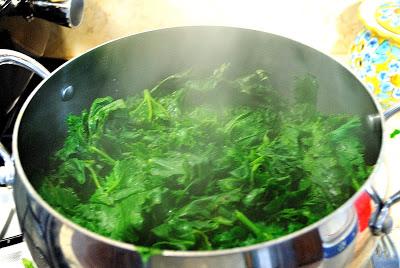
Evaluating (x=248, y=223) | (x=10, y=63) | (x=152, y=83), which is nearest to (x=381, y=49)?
(x=152, y=83)

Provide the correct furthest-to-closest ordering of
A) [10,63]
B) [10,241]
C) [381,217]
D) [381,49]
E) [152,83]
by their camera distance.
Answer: [381,49]
[152,83]
[10,241]
[10,63]
[381,217]

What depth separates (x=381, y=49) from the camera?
1207 mm

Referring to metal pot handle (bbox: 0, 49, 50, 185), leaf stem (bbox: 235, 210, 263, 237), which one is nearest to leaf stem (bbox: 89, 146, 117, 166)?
metal pot handle (bbox: 0, 49, 50, 185)

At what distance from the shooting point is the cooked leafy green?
2.25 feet

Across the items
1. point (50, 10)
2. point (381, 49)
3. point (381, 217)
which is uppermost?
point (50, 10)

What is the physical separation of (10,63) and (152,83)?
326 millimetres

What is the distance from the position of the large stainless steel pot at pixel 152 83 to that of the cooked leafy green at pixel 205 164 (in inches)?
1.3

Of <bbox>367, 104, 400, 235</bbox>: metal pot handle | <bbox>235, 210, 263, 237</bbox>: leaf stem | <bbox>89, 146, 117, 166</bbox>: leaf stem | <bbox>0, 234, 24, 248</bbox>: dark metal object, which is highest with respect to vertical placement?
<bbox>89, 146, 117, 166</bbox>: leaf stem

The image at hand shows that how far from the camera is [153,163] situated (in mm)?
819

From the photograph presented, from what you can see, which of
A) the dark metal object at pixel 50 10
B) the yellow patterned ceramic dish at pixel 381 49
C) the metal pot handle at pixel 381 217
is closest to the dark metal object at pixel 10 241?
the dark metal object at pixel 50 10

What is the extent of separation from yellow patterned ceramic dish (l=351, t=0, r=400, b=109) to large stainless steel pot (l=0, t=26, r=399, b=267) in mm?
354

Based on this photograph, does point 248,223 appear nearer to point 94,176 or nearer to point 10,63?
point 94,176

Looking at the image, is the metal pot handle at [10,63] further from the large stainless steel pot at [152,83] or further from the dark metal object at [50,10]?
the dark metal object at [50,10]

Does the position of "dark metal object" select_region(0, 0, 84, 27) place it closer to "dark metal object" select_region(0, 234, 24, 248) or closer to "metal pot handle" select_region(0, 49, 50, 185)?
"metal pot handle" select_region(0, 49, 50, 185)
